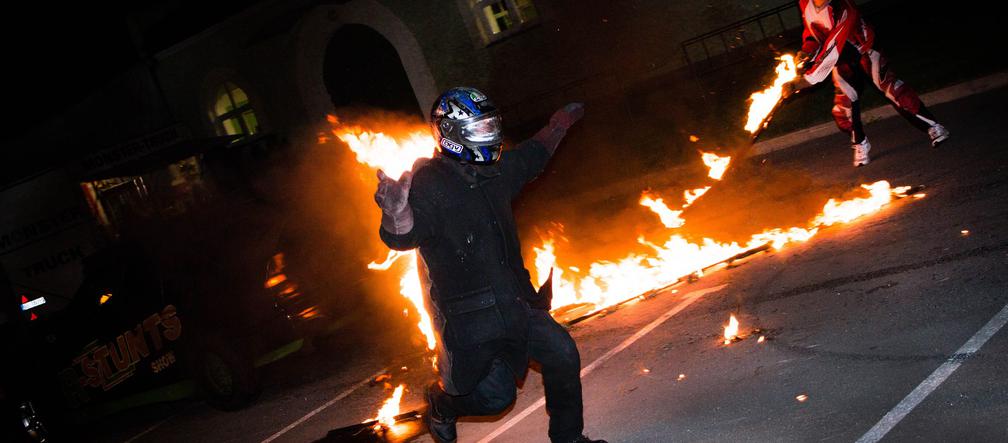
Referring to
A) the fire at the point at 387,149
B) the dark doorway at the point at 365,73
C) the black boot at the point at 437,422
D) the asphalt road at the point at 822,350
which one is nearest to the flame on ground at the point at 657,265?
the asphalt road at the point at 822,350

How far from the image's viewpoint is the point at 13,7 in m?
22.0

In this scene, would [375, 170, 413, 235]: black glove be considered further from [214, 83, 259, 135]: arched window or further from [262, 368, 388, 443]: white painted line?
[214, 83, 259, 135]: arched window

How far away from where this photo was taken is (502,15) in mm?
18062

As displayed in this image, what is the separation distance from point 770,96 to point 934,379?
737 cm

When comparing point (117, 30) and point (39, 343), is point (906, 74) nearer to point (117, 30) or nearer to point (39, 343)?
point (39, 343)

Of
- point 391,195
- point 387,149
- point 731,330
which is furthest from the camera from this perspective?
point 387,149

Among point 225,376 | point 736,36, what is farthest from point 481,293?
point 736,36

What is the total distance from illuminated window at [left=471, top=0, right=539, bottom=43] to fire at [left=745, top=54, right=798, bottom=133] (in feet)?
20.9

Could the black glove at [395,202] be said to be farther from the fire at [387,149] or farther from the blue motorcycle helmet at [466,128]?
the fire at [387,149]

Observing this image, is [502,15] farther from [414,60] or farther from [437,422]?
[437,422]

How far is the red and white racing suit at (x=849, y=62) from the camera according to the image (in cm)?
838

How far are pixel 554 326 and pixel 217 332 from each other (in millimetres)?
5291

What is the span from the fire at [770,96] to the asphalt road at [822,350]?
133 cm

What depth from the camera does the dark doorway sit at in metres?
19.5
